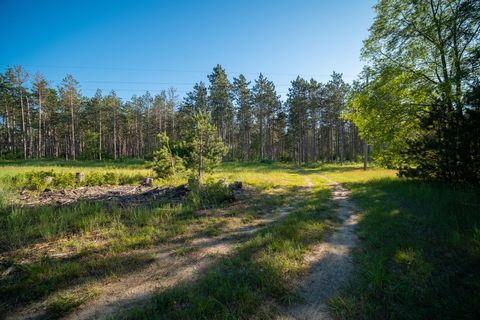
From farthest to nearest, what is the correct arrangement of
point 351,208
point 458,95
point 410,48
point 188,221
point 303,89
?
point 303,89
point 410,48
point 458,95
point 351,208
point 188,221

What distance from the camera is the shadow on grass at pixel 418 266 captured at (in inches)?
93.9

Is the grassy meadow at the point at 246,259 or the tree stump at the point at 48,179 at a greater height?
the tree stump at the point at 48,179

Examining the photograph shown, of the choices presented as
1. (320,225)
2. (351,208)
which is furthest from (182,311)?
(351,208)

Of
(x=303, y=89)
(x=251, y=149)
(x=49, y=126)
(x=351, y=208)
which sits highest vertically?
(x=303, y=89)

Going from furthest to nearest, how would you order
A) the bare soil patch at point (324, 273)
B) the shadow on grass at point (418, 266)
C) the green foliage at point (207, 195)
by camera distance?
the green foliage at point (207, 195), the bare soil patch at point (324, 273), the shadow on grass at point (418, 266)

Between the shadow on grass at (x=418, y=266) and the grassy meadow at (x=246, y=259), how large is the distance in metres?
0.01

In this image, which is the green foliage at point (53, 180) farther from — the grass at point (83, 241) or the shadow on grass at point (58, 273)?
the shadow on grass at point (58, 273)

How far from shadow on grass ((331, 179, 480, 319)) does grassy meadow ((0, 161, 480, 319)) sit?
0.01 metres

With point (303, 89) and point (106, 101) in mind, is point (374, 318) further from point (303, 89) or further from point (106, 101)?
point (106, 101)

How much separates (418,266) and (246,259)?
2.85 metres

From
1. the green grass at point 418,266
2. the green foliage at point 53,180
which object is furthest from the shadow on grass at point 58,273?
the green foliage at point 53,180

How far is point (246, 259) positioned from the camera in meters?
3.70

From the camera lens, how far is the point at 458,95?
855 cm

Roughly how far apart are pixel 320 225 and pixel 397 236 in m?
1.63
